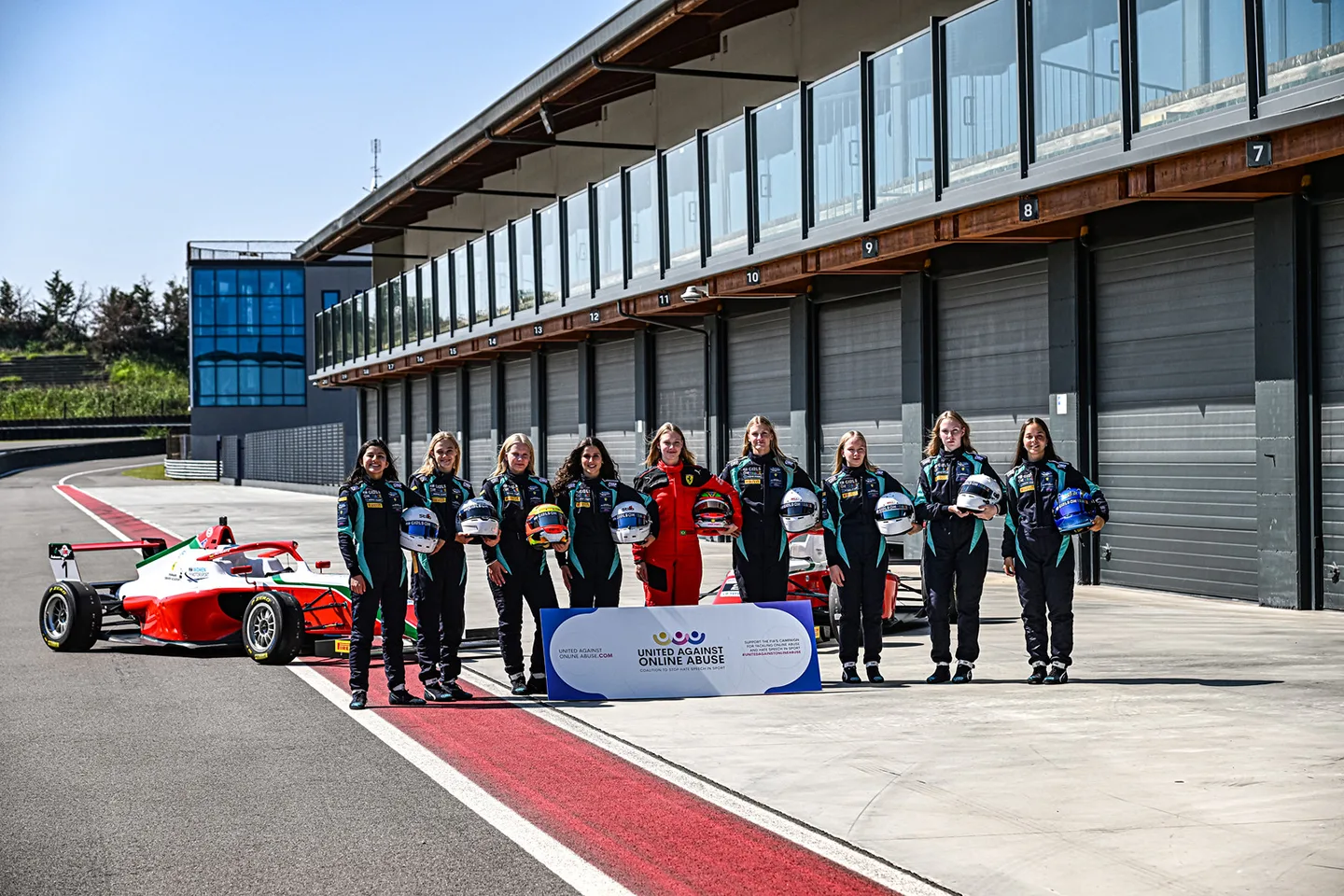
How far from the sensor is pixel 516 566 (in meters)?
10.6

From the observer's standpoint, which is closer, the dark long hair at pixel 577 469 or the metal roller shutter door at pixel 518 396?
the dark long hair at pixel 577 469

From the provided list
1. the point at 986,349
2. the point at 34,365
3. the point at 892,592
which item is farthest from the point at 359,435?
the point at 34,365

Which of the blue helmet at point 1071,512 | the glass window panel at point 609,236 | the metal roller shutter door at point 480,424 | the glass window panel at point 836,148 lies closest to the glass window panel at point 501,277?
the glass window panel at point 609,236

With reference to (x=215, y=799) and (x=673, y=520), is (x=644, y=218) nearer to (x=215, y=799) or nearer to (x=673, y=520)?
(x=673, y=520)

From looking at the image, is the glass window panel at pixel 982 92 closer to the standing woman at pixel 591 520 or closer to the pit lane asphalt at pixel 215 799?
the standing woman at pixel 591 520

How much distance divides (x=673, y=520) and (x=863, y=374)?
1137 cm

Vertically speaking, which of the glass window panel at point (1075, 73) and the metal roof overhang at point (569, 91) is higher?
the metal roof overhang at point (569, 91)

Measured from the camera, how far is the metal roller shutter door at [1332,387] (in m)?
13.9

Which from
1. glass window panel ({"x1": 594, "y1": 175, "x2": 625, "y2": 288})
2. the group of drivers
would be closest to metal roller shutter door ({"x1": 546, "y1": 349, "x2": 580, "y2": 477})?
glass window panel ({"x1": 594, "y1": 175, "x2": 625, "y2": 288})

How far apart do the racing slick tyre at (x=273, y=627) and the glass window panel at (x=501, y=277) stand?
18447mm

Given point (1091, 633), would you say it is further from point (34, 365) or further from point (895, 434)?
point (34, 365)

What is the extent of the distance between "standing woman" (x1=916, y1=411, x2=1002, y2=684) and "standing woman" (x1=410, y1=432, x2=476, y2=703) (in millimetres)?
3274

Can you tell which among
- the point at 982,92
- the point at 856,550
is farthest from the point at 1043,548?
the point at 982,92

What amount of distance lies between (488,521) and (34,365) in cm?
13888
